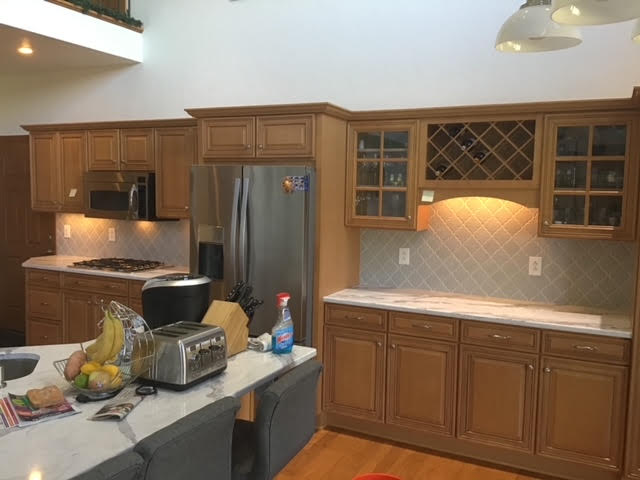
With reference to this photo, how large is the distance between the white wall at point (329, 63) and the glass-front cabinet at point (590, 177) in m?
0.39

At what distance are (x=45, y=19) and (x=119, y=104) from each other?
1.23 m

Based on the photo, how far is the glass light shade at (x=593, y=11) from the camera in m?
1.66

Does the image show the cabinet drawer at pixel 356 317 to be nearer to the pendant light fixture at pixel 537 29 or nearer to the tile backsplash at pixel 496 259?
the tile backsplash at pixel 496 259

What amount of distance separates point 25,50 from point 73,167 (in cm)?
104

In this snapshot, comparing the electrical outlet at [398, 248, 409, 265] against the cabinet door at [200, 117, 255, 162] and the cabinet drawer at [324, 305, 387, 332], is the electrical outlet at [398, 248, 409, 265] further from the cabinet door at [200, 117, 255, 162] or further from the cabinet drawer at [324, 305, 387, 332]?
the cabinet door at [200, 117, 255, 162]

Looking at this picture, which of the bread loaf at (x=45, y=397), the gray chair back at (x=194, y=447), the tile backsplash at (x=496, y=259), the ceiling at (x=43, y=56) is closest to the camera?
the gray chair back at (x=194, y=447)

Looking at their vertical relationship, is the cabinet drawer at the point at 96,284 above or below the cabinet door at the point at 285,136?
below

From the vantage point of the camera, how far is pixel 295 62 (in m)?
4.63

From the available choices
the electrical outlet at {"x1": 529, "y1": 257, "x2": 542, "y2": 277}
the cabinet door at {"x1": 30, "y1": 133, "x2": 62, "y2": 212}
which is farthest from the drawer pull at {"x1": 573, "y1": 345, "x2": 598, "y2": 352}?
the cabinet door at {"x1": 30, "y1": 133, "x2": 62, "y2": 212}

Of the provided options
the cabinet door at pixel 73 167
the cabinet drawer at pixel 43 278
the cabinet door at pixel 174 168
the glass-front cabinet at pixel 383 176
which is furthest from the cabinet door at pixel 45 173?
the glass-front cabinet at pixel 383 176

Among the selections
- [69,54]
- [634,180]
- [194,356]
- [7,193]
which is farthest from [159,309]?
[7,193]

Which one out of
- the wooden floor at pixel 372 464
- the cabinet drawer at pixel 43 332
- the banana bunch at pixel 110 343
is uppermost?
the banana bunch at pixel 110 343

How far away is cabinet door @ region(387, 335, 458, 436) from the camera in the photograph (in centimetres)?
363

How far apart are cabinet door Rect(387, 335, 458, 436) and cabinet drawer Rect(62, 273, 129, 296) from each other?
7.44ft
